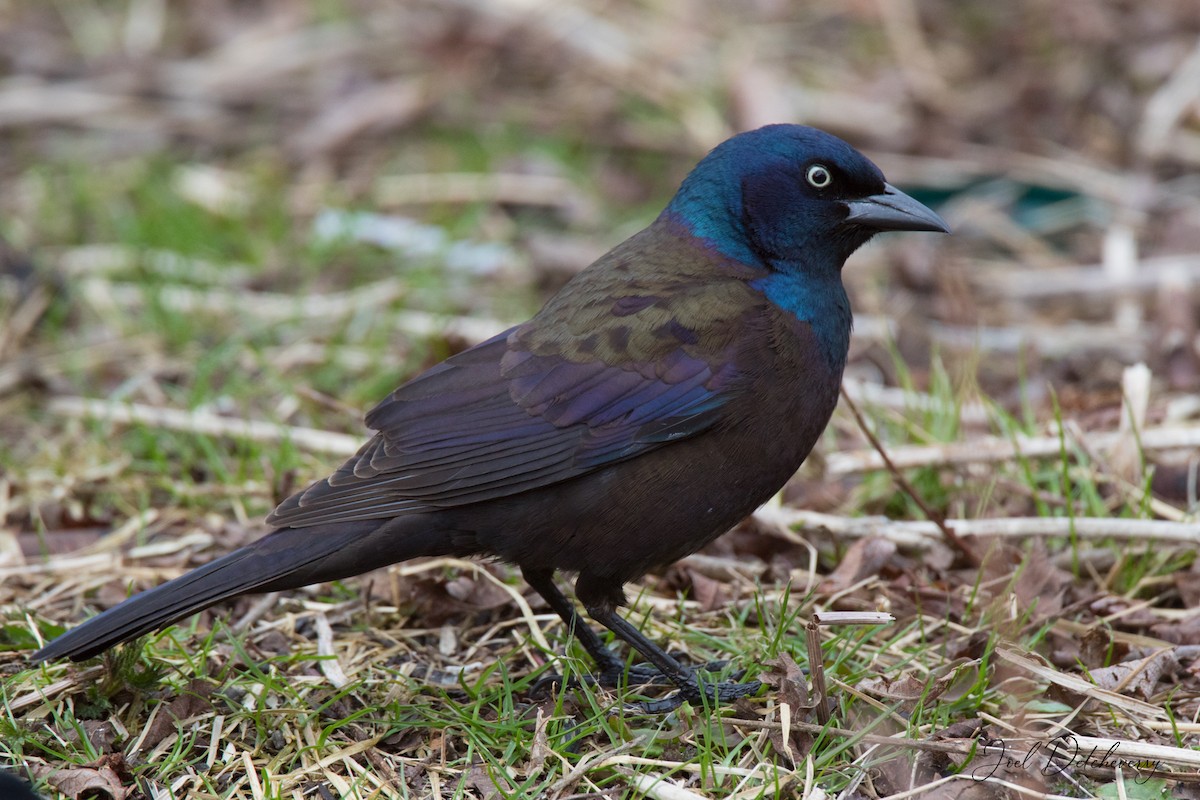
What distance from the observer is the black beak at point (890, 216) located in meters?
4.10

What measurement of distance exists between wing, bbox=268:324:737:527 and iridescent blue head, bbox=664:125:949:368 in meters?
0.47

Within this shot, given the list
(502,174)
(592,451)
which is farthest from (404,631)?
(502,174)

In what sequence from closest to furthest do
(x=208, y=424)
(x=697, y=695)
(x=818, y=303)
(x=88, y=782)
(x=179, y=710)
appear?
(x=88, y=782) < (x=179, y=710) < (x=697, y=695) < (x=818, y=303) < (x=208, y=424)

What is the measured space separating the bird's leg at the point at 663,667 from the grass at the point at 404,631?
0.05m

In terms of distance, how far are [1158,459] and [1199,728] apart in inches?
61.3

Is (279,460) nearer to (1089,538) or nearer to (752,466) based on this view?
(752,466)

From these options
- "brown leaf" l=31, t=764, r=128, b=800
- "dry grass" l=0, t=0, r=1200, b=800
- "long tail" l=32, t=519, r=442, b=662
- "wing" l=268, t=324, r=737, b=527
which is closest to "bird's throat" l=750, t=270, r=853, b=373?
"wing" l=268, t=324, r=737, b=527

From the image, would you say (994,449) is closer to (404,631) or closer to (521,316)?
(404,631)

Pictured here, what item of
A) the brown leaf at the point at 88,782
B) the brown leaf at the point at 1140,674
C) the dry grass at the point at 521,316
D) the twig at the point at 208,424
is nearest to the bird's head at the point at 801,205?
the dry grass at the point at 521,316

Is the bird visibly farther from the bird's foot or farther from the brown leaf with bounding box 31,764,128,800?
the brown leaf with bounding box 31,764,128,800

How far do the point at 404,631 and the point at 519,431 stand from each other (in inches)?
33.1

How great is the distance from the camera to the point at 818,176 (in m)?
4.11
